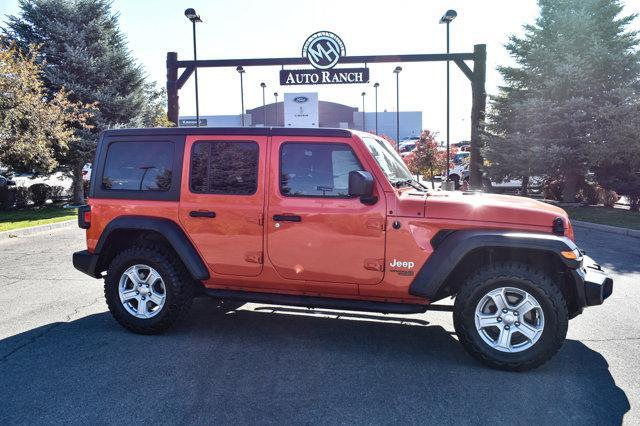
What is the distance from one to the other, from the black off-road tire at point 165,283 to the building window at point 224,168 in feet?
2.56

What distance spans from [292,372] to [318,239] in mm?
1150

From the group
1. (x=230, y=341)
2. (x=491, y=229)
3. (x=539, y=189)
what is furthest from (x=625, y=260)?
(x=539, y=189)

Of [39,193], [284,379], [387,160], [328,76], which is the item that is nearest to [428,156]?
[328,76]

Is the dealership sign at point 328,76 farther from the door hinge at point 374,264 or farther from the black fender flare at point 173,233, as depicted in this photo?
the door hinge at point 374,264

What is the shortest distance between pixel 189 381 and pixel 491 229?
2705mm

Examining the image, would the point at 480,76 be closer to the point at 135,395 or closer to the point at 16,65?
the point at 16,65

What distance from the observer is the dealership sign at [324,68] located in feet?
50.7

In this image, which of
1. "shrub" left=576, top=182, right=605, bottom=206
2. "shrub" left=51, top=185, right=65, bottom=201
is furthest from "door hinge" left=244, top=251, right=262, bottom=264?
"shrub" left=51, top=185, right=65, bottom=201

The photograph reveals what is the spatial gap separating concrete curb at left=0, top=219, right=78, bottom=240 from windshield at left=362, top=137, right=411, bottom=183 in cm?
999

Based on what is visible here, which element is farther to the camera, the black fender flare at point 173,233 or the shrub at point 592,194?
the shrub at point 592,194

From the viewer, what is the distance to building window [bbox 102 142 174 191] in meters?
4.96

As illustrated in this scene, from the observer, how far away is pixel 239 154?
4.79m

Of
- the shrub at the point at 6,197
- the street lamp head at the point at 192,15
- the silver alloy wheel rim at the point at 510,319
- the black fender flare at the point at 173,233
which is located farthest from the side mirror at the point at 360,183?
the shrub at the point at 6,197

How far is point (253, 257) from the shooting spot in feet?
15.4
